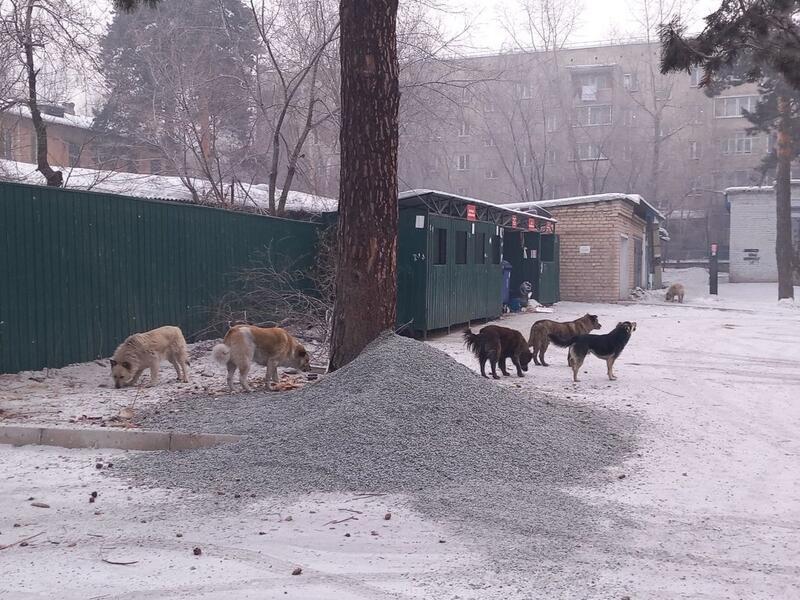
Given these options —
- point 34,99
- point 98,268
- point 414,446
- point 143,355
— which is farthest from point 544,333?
point 34,99

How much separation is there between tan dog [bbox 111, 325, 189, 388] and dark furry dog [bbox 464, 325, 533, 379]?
383cm

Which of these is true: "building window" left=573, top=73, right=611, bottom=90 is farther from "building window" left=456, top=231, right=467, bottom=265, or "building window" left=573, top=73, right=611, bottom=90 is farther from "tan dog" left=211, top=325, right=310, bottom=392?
"tan dog" left=211, top=325, right=310, bottom=392

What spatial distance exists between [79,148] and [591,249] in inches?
673

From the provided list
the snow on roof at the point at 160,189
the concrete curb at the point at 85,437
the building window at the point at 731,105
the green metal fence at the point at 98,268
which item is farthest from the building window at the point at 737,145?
the concrete curb at the point at 85,437

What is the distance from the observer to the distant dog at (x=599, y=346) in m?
10.0

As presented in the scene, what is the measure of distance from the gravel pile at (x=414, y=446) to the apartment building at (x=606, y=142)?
3596cm

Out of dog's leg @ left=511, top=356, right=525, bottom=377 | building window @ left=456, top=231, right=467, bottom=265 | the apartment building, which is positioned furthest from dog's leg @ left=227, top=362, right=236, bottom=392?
the apartment building

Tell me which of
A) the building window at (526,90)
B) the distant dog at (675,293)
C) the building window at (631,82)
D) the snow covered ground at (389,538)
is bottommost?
the snow covered ground at (389,538)

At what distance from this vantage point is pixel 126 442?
6473 millimetres

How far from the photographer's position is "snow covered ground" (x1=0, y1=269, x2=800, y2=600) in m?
3.80

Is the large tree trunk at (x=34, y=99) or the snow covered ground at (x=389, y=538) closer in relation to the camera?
the snow covered ground at (x=389, y=538)

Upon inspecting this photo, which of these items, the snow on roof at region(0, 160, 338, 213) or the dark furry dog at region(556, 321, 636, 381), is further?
the snow on roof at region(0, 160, 338, 213)

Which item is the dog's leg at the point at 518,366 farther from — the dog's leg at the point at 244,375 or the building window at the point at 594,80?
the building window at the point at 594,80

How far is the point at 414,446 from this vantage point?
596 centimetres
